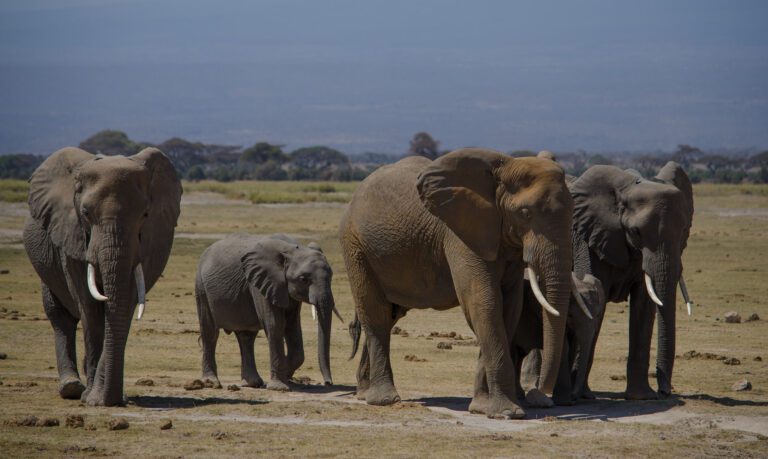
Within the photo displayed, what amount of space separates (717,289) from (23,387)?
49.3ft

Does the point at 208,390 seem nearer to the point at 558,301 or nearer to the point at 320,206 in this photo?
the point at 558,301

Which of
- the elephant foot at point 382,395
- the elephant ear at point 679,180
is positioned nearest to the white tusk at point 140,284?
the elephant foot at point 382,395

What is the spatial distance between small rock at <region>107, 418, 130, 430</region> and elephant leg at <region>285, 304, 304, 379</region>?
3.86 meters

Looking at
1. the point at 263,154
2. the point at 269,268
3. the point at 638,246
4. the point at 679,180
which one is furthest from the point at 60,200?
the point at 263,154

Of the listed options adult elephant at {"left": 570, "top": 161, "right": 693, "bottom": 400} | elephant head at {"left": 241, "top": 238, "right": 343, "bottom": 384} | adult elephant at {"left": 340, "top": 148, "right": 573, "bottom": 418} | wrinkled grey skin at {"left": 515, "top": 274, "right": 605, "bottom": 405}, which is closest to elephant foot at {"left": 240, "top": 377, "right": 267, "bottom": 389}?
elephant head at {"left": 241, "top": 238, "right": 343, "bottom": 384}

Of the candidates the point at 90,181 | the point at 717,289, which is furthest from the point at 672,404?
the point at 717,289

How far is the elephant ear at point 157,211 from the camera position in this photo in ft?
41.2

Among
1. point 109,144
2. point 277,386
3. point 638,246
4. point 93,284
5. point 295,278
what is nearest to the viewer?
point 93,284

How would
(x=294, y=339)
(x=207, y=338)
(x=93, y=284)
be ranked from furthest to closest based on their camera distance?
(x=207, y=338) → (x=294, y=339) → (x=93, y=284)

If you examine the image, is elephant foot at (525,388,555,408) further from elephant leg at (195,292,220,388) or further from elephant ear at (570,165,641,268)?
elephant leg at (195,292,220,388)

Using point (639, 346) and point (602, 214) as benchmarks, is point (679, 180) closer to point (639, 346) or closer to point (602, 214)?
point (602, 214)

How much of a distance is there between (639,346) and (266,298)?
384cm

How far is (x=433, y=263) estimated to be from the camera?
12.7m

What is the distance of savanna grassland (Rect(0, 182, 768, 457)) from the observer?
1071 cm
